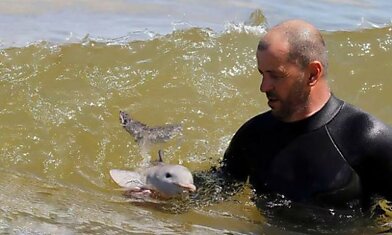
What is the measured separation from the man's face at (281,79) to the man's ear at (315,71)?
31mm

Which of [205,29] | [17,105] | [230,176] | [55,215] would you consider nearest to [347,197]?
[230,176]

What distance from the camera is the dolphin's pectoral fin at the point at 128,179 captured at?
509cm

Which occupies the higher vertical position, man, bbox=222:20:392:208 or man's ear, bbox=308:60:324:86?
man's ear, bbox=308:60:324:86

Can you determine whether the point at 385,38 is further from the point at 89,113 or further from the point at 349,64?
the point at 89,113

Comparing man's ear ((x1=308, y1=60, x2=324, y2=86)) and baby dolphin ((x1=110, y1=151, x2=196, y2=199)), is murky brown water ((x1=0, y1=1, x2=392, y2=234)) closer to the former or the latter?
baby dolphin ((x1=110, y1=151, x2=196, y2=199))

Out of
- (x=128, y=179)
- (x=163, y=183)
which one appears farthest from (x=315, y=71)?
(x=128, y=179)

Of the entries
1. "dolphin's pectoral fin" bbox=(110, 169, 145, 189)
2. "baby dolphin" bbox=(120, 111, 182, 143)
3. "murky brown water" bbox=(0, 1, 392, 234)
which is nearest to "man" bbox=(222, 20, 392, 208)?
"murky brown water" bbox=(0, 1, 392, 234)

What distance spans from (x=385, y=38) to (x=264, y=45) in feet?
17.7

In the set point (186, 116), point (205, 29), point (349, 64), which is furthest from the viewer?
point (205, 29)

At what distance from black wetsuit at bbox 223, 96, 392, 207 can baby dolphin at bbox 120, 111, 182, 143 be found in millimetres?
1393

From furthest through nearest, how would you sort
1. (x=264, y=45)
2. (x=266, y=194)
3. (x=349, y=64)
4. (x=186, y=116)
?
(x=349, y=64) < (x=186, y=116) < (x=266, y=194) < (x=264, y=45)

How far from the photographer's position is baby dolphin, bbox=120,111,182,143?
21.0ft

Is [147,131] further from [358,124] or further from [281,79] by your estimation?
[358,124]

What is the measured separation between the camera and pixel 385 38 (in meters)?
9.81
